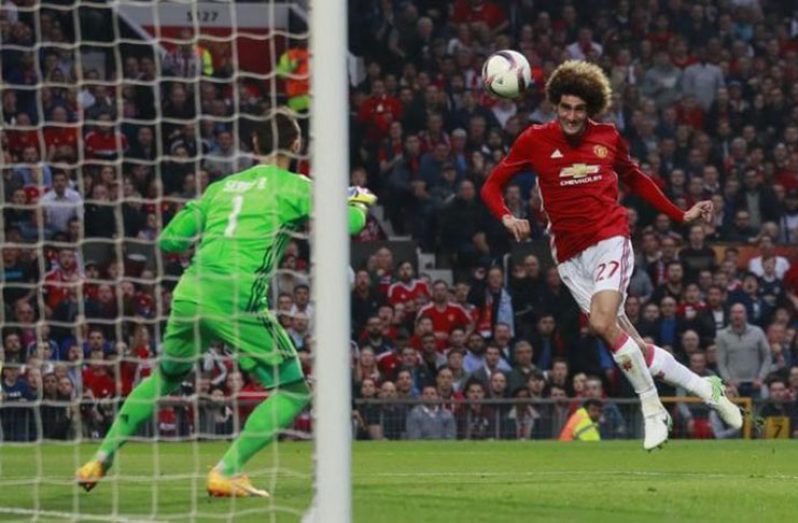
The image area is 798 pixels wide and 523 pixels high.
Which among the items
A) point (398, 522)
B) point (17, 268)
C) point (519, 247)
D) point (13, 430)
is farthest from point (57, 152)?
point (398, 522)

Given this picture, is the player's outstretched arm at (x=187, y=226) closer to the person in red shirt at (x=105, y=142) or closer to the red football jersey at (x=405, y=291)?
the person in red shirt at (x=105, y=142)

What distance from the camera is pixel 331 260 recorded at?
8.09 meters

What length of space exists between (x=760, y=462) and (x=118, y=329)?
15.5 feet

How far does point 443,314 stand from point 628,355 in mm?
8565

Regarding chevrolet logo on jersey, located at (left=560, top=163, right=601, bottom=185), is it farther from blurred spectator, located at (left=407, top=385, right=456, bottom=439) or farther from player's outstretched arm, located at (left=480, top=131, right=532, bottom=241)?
blurred spectator, located at (left=407, top=385, right=456, bottom=439)

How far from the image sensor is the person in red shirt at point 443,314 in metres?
21.1

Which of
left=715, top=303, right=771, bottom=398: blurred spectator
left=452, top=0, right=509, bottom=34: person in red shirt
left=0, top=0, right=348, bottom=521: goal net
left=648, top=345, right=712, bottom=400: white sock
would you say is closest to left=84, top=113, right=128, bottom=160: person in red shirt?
left=0, top=0, right=348, bottom=521: goal net

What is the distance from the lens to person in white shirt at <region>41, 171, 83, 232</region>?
19.0 meters

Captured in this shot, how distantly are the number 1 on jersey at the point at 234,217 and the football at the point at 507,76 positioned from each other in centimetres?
272

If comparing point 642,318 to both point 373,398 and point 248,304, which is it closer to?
point 373,398

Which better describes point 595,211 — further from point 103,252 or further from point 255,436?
point 103,252

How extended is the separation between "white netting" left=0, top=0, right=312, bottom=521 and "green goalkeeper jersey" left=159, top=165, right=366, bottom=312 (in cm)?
167

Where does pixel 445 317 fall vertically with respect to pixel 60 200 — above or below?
below

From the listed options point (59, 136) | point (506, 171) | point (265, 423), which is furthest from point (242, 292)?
point (59, 136)
